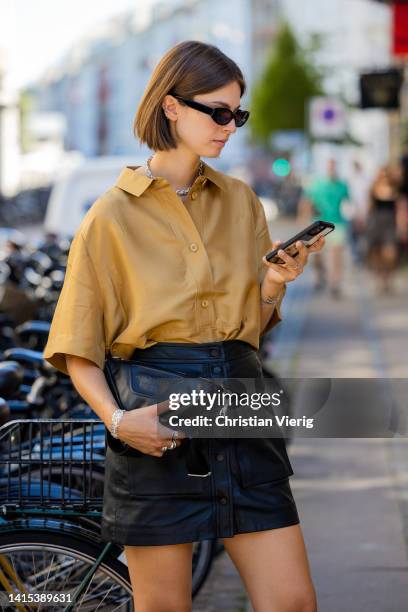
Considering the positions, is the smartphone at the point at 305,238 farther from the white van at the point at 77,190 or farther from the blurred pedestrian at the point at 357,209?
the blurred pedestrian at the point at 357,209

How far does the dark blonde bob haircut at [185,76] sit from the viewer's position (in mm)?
2994

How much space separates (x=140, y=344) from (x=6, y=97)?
51156 mm

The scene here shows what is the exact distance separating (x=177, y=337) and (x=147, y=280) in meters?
0.14

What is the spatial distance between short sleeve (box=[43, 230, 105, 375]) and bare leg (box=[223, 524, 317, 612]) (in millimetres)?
502

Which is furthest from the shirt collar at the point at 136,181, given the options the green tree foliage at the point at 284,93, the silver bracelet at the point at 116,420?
the green tree foliage at the point at 284,93

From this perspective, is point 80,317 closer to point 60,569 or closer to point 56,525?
Answer: point 56,525

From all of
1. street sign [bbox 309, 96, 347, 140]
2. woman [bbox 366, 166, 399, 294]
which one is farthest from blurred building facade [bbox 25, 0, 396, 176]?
woman [bbox 366, 166, 399, 294]

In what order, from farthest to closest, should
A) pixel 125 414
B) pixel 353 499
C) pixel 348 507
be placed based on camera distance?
pixel 353 499
pixel 348 507
pixel 125 414

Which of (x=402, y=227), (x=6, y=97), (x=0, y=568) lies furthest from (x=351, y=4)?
(x=0, y=568)

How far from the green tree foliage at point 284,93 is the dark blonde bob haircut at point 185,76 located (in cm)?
6982

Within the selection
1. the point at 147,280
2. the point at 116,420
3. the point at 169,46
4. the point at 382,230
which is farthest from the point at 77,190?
the point at 169,46

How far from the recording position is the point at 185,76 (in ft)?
9.86

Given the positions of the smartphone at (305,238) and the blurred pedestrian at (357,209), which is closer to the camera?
the smartphone at (305,238)

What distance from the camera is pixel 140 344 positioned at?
2980 mm
